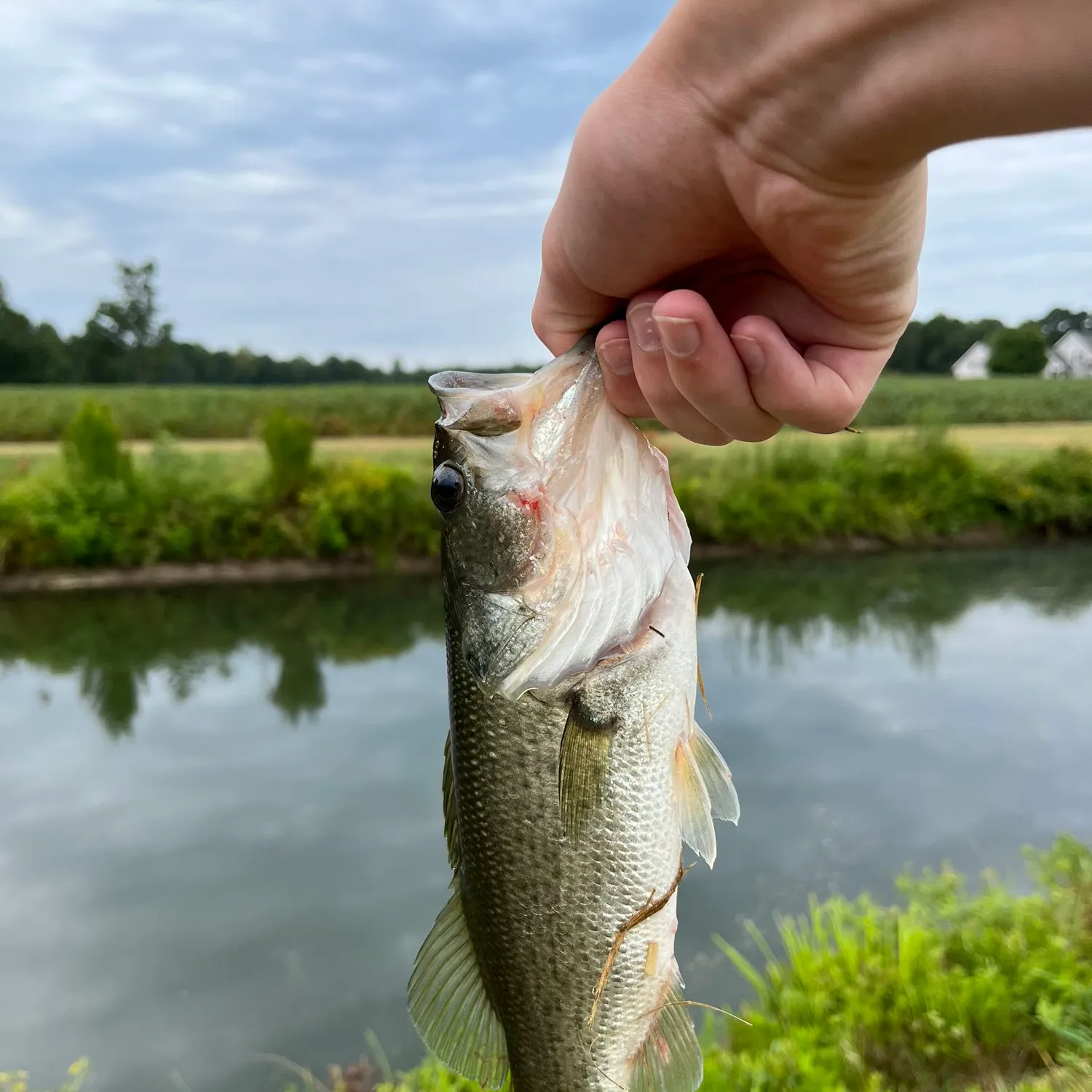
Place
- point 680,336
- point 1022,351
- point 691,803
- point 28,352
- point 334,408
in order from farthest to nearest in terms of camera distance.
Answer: point 1022,351, point 28,352, point 334,408, point 691,803, point 680,336

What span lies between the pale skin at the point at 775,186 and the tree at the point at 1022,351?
153 feet

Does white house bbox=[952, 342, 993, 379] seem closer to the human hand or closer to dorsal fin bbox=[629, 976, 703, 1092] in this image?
the human hand

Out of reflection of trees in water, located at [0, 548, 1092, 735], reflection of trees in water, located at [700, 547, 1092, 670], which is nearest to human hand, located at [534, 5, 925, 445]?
reflection of trees in water, located at [0, 548, 1092, 735]

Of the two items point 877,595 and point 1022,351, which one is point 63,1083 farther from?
point 1022,351

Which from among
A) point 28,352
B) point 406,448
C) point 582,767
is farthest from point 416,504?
point 28,352

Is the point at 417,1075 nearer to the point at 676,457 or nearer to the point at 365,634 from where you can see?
the point at 365,634

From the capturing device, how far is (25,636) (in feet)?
36.4

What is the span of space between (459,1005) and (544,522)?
83 cm

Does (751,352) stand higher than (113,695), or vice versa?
(751,352)

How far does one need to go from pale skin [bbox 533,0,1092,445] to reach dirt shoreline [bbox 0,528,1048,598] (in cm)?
1224

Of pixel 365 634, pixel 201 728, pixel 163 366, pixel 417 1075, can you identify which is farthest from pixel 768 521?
pixel 163 366

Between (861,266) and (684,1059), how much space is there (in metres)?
1.29

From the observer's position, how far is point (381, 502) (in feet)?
43.6

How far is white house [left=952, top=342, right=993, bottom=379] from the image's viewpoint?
4856 centimetres
